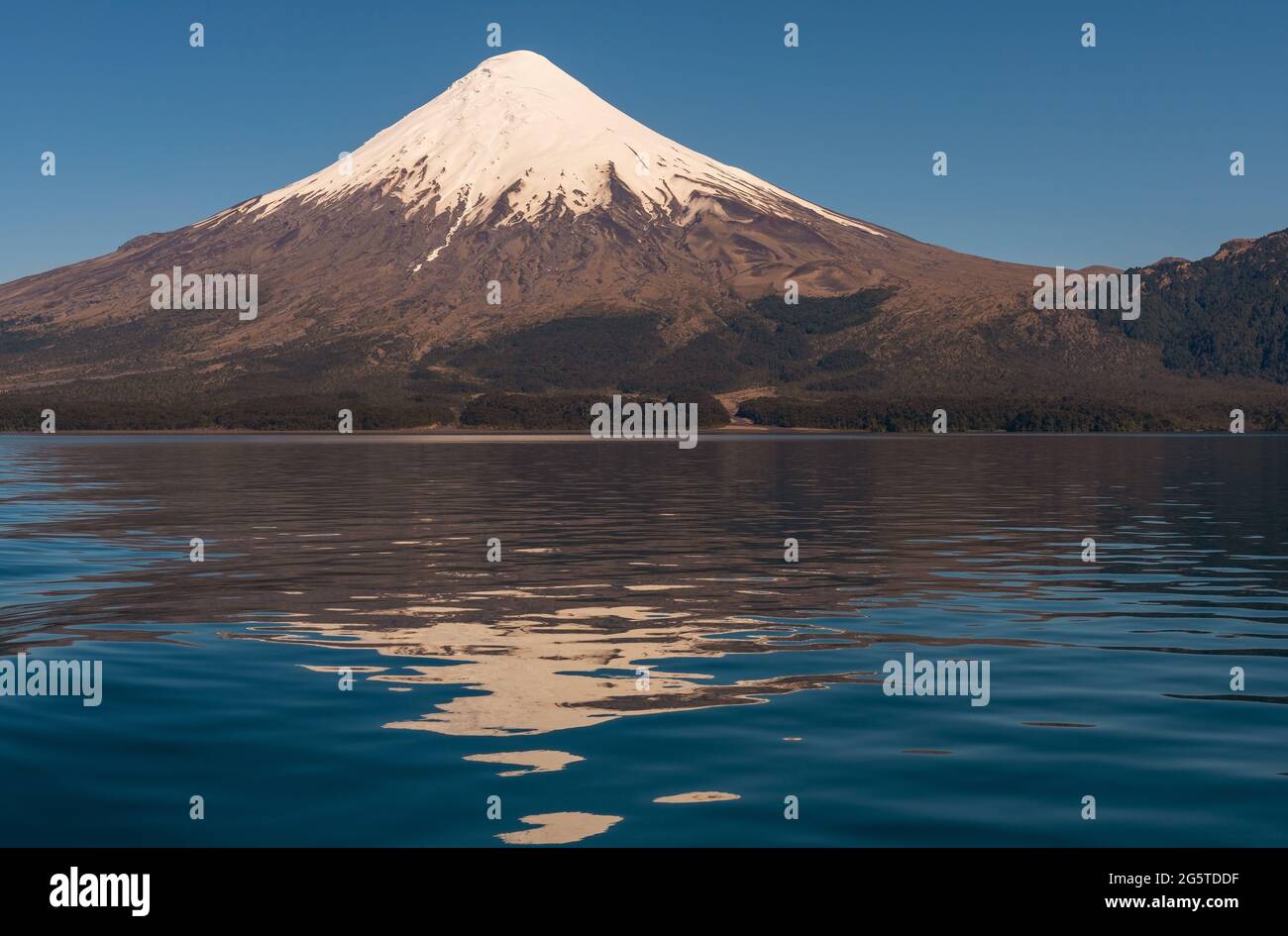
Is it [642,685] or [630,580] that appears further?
[630,580]

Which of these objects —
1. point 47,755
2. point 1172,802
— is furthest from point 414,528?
point 1172,802

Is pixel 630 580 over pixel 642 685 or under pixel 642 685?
over

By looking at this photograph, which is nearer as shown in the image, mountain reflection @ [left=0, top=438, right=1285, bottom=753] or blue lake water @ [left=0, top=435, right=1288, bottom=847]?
blue lake water @ [left=0, top=435, right=1288, bottom=847]

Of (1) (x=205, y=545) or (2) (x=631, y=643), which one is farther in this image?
(1) (x=205, y=545)

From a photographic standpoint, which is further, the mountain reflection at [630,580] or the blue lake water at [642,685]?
the mountain reflection at [630,580]

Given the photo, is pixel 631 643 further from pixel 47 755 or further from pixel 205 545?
pixel 205 545
